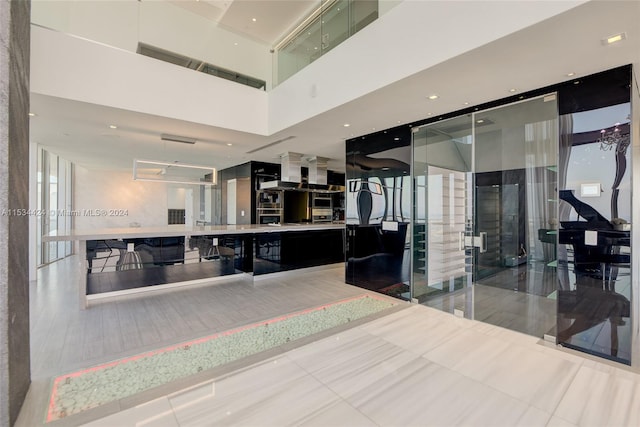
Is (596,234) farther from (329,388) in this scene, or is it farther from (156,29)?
(156,29)

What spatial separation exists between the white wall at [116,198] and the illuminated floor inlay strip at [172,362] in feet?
29.1

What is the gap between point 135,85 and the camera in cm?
364

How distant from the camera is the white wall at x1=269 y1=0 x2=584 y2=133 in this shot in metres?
2.08

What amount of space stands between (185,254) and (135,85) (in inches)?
104

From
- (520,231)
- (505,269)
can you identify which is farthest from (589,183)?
(505,269)

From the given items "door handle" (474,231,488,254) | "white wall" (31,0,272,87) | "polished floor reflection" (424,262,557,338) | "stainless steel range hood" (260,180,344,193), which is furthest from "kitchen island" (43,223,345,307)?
"door handle" (474,231,488,254)

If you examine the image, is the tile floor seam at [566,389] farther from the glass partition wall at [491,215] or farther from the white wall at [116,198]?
the white wall at [116,198]

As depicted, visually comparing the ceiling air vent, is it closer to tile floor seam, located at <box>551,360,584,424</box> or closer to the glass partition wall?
the glass partition wall

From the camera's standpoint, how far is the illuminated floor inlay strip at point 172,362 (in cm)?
198

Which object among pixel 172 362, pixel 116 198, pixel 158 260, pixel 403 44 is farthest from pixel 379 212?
pixel 116 198

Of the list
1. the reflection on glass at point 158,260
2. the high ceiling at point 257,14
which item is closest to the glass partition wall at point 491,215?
the high ceiling at point 257,14

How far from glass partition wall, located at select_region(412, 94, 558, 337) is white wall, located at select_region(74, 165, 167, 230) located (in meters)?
9.51

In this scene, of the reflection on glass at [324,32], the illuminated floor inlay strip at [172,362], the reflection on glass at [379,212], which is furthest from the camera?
the reflection on glass at [379,212]

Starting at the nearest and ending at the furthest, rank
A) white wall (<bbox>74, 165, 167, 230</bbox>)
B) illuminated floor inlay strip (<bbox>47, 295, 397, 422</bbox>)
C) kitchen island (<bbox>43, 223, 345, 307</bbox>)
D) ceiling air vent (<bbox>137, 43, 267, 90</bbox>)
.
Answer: illuminated floor inlay strip (<bbox>47, 295, 397, 422</bbox>) → ceiling air vent (<bbox>137, 43, 267, 90</bbox>) → kitchen island (<bbox>43, 223, 345, 307</bbox>) → white wall (<bbox>74, 165, 167, 230</bbox>)
